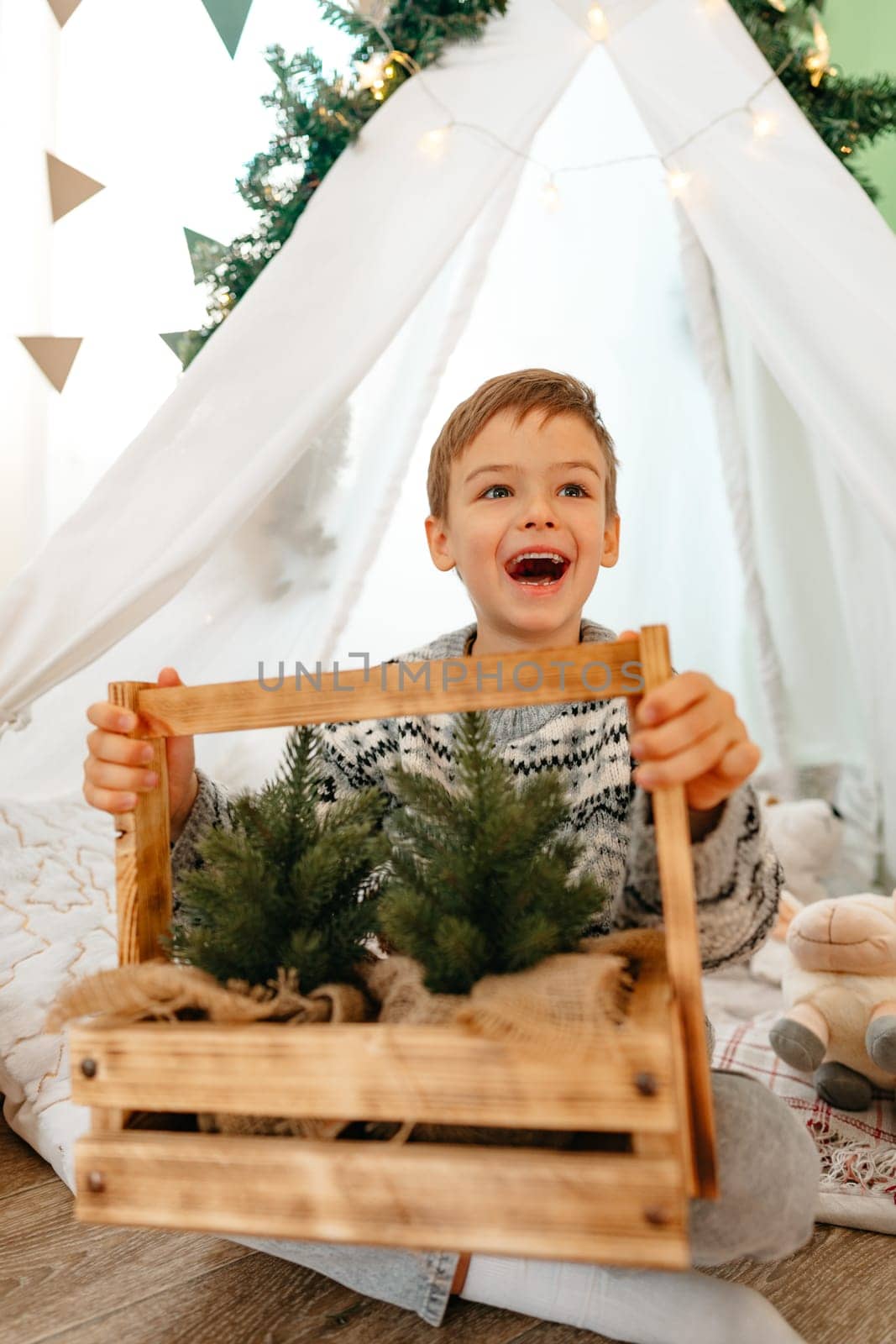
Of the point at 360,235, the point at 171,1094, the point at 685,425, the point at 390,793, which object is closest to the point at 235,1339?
the point at 171,1094

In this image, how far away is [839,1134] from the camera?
1128 mm

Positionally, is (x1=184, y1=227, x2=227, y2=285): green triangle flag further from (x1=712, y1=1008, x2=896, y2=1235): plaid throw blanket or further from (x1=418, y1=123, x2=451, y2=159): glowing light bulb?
(x1=712, y1=1008, x2=896, y2=1235): plaid throw blanket

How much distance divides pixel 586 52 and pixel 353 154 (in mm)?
301

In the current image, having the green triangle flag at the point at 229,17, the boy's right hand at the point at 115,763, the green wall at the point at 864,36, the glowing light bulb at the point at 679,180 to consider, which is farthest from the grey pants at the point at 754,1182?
the green wall at the point at 864,36

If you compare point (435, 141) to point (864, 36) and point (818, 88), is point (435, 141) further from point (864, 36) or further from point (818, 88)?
point (864, 36)

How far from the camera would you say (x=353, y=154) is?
47.8 inches

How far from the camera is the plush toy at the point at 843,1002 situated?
46.4 inches

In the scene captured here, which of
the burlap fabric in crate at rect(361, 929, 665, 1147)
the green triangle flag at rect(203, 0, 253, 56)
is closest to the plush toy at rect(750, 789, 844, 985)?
the burlap fabric in crate at rect(361, 929, 665, 1147)

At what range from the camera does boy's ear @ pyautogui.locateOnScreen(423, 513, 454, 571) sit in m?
1.21

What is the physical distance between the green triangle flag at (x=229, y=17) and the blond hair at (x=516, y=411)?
2.16 ft

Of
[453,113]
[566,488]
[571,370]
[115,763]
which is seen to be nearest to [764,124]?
[453,113]

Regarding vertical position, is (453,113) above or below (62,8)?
below

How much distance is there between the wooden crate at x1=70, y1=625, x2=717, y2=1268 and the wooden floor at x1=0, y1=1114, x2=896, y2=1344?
304 mm

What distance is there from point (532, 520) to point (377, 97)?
0.58 m
